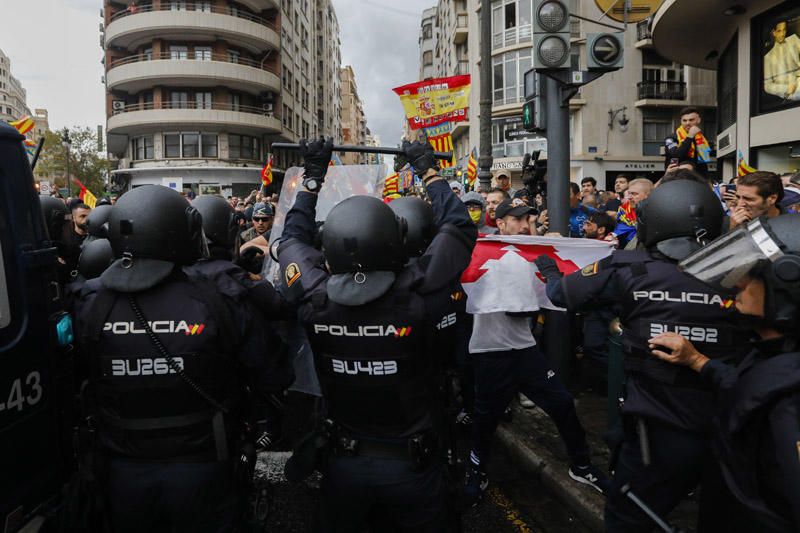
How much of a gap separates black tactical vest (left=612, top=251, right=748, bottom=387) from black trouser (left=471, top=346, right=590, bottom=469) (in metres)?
1.22

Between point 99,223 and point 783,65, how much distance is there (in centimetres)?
1478

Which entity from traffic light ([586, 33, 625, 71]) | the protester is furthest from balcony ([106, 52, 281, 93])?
the protester

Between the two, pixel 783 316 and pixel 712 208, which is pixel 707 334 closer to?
pixel 712 208

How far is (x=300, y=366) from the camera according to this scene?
4219 millimetres

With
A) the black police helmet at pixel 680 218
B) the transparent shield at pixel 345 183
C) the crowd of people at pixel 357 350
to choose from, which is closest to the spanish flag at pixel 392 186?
the transparent shield at pixel 345 183

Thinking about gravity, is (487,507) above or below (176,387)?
below

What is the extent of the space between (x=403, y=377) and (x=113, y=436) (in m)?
1.27

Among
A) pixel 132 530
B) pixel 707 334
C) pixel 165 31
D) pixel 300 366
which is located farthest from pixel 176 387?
pixel 165 31

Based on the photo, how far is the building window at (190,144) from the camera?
3822 centimetres

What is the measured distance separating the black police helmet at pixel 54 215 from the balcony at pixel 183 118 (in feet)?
113

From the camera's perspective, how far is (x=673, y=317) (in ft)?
8.88

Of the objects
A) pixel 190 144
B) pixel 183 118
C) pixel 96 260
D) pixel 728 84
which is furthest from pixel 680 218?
pixel 190 144

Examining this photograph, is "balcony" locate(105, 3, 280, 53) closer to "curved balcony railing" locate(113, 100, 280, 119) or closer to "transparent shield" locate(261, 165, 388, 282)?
"curved balcony railing" locate(113, 100, 280, 119)

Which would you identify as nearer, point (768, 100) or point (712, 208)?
point (712, 208)
